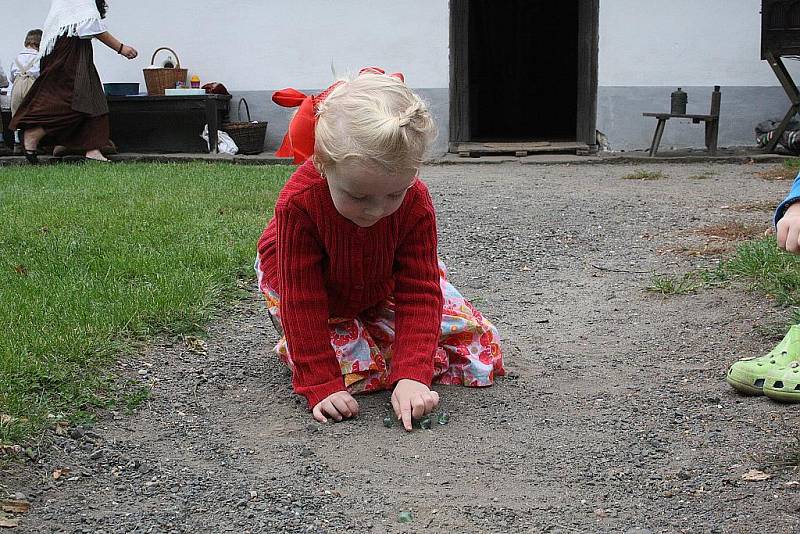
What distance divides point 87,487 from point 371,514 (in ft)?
2.10

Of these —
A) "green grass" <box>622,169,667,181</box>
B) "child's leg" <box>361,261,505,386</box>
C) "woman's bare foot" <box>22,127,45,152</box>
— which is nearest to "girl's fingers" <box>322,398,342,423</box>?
"child's leg" <box>361,261,505,386</box>

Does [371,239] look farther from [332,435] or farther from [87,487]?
[87,487]

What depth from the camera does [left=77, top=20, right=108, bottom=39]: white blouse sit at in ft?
28.7

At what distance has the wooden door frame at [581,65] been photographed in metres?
9.06

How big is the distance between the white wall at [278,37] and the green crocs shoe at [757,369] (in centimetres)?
709

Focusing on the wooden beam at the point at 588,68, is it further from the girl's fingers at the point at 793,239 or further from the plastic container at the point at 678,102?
the girl's fingers at the point at 793,239

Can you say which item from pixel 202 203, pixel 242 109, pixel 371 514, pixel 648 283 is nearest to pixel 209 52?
pixel 242 109

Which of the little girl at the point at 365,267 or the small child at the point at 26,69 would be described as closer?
the little girl at the point at 365,267

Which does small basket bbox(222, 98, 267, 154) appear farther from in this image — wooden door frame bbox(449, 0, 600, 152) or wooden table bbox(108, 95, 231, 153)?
wooden door frame bbox(449, 0, 600, 152)

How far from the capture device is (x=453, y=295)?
287 cm

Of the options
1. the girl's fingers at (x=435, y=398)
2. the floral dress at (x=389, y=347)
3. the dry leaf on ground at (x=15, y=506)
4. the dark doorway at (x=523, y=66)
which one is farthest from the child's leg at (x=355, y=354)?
the dark doorway at (x=523, y=66)

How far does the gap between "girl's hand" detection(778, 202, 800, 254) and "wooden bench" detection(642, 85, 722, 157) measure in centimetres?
699

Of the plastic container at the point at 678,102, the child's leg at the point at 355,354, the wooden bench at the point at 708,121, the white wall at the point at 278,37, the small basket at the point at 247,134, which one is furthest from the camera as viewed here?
the small basket at the point at 247,134

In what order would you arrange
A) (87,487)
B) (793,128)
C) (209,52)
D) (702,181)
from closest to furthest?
1. (87,487)
2. (702,181)
3. (793,128)
4. (209,52)
